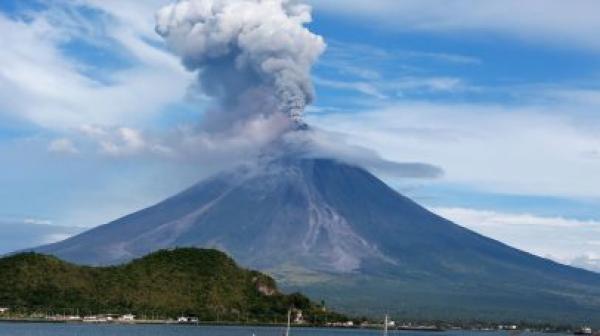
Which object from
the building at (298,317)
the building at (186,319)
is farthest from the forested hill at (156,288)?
the building at (186,319)

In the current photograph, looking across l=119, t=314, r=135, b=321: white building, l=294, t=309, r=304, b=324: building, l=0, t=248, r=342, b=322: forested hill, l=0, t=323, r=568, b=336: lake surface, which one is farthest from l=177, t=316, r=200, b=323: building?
l=294, t=309, r=304, b=324: building

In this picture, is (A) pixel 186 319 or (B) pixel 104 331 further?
(A) pixel 186 319

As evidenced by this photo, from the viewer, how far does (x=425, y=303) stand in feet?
651

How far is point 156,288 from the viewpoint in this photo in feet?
492

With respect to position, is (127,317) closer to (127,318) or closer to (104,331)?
(127,318)

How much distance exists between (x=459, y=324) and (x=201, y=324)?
5125 centimetres

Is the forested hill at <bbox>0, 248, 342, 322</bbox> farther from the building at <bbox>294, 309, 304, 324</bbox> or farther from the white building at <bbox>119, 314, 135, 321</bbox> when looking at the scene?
the white building at <bbox>119, 314, 135, 321</bbox>

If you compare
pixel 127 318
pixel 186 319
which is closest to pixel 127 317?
pixel 127 318

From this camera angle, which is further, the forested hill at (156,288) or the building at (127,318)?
the forested hill at (156,288)

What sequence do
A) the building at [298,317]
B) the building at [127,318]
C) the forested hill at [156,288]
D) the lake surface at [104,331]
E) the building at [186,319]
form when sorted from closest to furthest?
the lake surface at [104,331], the building at [127,318], the forested hill at [156,288], the building at [186,319], the building at [298,317]

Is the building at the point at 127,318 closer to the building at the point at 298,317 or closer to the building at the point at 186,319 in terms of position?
the building at the point at 186,319

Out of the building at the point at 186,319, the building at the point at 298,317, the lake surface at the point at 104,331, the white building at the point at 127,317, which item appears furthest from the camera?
the building at the point at 298,317

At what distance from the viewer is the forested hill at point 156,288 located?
139 m

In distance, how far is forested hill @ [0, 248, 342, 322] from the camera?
13900 centimetres
